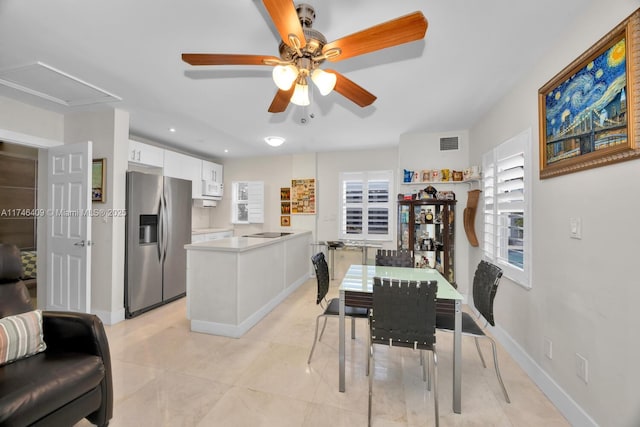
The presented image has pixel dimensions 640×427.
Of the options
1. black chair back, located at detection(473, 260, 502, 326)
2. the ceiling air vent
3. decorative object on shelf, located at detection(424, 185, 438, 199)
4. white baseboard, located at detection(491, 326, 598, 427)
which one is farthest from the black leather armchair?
the ceiling air vent

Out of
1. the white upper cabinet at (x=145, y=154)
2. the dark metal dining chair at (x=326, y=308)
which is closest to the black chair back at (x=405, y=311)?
the dark metal dining chair at (x=326, y=308)

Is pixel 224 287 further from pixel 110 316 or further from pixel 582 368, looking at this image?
pixel 582 368

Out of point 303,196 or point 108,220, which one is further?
point 303,196

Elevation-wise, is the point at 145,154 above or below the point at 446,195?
above

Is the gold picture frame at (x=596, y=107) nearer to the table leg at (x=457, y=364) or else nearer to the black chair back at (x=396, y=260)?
the table leg at (x=457, y=364)

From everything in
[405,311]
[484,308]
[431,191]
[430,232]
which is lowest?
[484,308]

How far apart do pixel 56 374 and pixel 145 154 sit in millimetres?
3277

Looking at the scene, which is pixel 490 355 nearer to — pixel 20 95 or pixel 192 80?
pixel 192 80

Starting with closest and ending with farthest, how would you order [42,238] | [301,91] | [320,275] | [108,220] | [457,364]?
[301,91] < [457,364] < [320,275] < [108,220] < [42,238]

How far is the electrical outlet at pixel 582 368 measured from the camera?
1.57m

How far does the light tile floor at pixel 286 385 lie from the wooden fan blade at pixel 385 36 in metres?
2.13

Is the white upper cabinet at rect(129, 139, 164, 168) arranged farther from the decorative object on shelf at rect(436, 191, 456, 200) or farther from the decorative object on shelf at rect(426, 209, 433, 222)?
the decorative object on shelf at rect(436, 191, 456, 200)

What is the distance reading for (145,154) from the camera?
12.8ft

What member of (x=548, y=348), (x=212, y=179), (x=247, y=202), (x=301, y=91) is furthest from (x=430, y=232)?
(x=212, y=179)
